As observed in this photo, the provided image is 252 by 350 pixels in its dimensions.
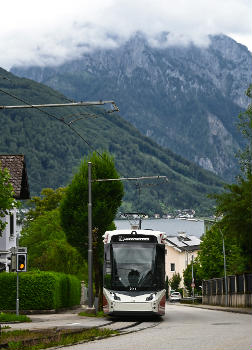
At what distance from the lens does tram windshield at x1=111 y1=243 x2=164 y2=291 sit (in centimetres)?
3122

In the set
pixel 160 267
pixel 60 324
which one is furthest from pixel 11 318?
pixel 160 267

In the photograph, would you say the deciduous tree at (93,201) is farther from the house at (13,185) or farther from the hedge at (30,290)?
the hedge at (30,290)

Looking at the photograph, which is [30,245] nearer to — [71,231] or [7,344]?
[71,231]

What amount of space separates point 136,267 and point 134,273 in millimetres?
313

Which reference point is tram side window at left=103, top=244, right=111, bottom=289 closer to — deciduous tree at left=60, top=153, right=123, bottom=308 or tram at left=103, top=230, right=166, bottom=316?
tram at left=103, top=230, right=166, bottom=316

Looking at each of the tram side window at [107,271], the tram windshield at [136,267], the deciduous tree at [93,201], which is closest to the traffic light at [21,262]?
the tram side window at [107,271]

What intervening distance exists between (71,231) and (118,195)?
5.32 metres

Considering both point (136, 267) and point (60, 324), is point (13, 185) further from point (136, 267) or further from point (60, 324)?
point (60, 324)

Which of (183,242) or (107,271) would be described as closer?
(107,271)

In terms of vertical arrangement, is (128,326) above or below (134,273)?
below

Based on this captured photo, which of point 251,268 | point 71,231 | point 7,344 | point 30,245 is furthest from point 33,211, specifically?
point 7,344

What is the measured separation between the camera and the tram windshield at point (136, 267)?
31219 millimetres

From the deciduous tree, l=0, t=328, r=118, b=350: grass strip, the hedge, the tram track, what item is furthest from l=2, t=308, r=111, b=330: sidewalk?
the deciduous tree

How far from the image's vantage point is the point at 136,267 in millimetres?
31672
